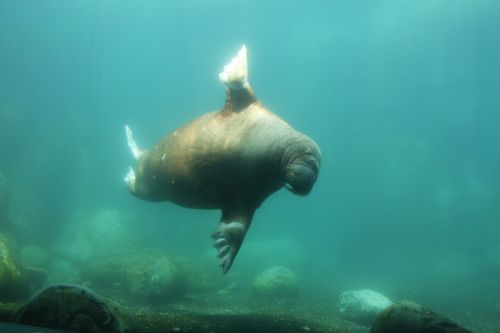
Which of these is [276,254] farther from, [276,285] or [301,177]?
[301,177]

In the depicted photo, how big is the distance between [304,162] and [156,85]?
52.7 metres

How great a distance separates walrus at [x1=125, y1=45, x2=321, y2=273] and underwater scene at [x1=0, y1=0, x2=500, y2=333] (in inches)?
1.1

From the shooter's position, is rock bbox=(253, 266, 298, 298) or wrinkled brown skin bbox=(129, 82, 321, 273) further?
rock bbox=(253, 266, 298, 298)

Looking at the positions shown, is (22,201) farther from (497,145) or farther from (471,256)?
(497,145)

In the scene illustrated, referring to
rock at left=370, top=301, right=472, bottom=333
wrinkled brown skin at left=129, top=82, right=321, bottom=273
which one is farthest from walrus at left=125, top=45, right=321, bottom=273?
rock at left=370, top=301, right=472, bottom=333

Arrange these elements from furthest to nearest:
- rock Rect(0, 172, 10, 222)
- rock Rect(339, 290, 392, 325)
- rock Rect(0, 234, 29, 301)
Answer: rock Rect(0, 172, 10, 222) < rock Rect(339, 290, 392, 325) < rock Rect(0, 234, 29, 301)

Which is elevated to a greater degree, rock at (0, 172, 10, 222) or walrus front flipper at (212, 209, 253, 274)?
rock at (0, 172, 10, 222)

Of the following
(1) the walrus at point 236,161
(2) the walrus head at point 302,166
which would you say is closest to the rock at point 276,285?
(1) the walrus at point 236,161

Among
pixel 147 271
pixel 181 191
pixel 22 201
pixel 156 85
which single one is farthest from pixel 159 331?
pixel 156 85

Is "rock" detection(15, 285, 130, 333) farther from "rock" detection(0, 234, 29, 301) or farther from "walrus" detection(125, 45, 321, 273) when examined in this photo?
"rock" detection(0, 234, 29, 301)

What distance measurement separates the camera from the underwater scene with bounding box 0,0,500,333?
6.03 metres

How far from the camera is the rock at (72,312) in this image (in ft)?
12.1

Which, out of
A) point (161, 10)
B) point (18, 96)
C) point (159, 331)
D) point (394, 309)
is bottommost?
point (159, 331)

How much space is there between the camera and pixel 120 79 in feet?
192
